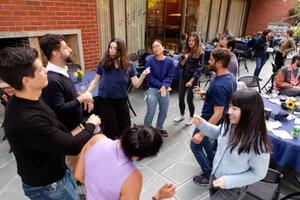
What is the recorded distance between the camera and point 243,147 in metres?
1.55

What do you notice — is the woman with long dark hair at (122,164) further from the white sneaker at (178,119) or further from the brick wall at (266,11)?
the brick wall at (266,11)

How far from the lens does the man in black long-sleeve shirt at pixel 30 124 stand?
1.18m

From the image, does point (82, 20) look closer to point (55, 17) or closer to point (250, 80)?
point (55, 17)

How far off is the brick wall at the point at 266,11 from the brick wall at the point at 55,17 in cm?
1055

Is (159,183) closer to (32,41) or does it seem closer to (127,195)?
(127,195)

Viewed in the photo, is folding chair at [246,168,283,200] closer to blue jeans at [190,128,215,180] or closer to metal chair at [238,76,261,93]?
blue jeans at [190,128,215,180]

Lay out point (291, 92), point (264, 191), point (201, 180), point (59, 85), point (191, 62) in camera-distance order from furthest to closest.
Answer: point (291, 92) < point (191, 62) < point (201, 180) < point (264, 191) < point (59, 85)

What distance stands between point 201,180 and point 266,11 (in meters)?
12.5

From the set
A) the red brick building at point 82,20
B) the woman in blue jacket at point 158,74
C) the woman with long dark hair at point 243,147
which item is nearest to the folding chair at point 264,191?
the woman with long dark hair at point 243,147

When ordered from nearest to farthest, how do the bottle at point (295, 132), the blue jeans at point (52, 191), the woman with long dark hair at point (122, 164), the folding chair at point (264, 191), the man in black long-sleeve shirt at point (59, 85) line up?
the woman with long dark hair at point (122, 164) < the blue jeans at point (52, 191) < the man in black long-sleeve shirt at point (59, 85) < the folding chair at point (264, 191) < the bottle at point (295, 132)

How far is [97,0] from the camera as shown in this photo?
5441 millimetres

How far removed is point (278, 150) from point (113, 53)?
218 cm

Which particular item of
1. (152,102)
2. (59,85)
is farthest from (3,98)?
(152,102)

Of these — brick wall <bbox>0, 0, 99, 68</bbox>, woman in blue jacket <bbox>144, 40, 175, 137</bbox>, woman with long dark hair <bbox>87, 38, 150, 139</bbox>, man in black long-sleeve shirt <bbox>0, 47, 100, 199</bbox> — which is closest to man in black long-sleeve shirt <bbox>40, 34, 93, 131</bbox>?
man in black long-sleeve shirt <bbox>0, 47, 100, 199</bbox>
